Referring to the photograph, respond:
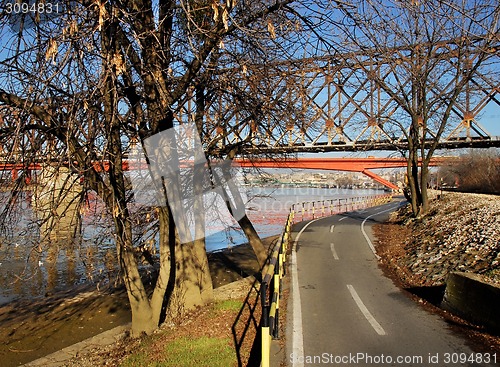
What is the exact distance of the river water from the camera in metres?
6.67

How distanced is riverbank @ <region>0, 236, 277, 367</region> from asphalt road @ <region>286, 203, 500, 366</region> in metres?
2.14

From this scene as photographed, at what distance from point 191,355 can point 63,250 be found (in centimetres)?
441

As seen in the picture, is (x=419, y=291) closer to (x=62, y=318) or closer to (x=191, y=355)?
(x=191, y=355)

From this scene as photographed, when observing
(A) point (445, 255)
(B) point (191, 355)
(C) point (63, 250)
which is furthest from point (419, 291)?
(C) point (63, 250)

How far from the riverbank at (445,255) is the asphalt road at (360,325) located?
0.99ft

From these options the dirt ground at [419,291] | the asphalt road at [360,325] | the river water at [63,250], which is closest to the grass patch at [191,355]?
the asphalt road at [360,325]

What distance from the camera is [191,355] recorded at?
221 inches

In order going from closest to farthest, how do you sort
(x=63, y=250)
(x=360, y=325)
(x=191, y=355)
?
(x=191, y=355), (x=360, y=325), (x=63, y=250)

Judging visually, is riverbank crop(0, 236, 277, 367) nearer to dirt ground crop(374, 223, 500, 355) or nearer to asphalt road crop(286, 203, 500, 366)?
asphalt road crop(286, 203, 500, 366)

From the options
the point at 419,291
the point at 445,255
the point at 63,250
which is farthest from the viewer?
the point at 445,255

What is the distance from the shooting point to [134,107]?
6730 mm

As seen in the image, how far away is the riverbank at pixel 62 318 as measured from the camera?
9266mm

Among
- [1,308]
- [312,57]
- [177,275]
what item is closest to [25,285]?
[1,308]

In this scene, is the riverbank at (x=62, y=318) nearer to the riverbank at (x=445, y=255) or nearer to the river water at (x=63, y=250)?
the river water at (x=63, y=250)
